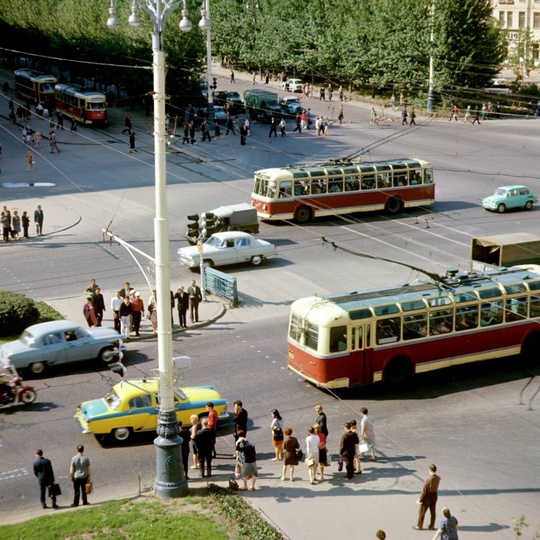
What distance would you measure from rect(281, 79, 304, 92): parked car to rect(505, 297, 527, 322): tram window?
220ft

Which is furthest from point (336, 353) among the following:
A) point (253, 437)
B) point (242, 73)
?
point (242, 73)

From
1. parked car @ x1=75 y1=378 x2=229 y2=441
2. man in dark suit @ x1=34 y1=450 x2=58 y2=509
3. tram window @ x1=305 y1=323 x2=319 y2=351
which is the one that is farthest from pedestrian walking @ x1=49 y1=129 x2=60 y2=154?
man in dark suit @ x1=34 y1=450 x2=58 y2=509

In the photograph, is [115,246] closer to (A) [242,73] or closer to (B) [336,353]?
(B) [336,353]

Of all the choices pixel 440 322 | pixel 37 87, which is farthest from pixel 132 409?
pixel 37 87

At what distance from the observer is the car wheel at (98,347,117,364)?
92.9ft

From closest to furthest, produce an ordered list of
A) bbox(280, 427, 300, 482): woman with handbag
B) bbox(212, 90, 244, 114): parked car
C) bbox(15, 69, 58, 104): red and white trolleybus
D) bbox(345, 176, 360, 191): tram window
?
bbox(280, 427, 300, 482): woman with handbag, bbox(345, 176, 360, 191): tram window, bbox(15, 69, 58, 104): red and white trolleybus, bbox(212, 90, 244, 114): parked car

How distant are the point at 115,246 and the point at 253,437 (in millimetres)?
20345

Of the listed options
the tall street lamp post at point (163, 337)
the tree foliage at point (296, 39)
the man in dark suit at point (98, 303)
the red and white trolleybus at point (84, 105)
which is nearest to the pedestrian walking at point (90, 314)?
the man in dark suit at point (98, 303)

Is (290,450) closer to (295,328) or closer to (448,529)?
(448,529)

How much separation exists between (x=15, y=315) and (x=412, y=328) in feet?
39.0

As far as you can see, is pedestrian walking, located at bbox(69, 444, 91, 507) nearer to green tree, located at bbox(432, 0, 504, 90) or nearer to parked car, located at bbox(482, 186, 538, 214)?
parked car, located at bbox(482, 186, 538, 214)

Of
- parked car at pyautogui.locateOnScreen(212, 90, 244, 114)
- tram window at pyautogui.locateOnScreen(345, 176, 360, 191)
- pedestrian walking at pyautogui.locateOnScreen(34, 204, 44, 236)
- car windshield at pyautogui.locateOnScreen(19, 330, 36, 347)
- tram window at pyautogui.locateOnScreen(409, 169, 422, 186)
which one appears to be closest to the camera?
car windshield at pyautogui.locateOnScreen(19, 330, 36, 347)

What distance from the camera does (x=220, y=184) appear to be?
53.6 meters

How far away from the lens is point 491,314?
27812 mm
